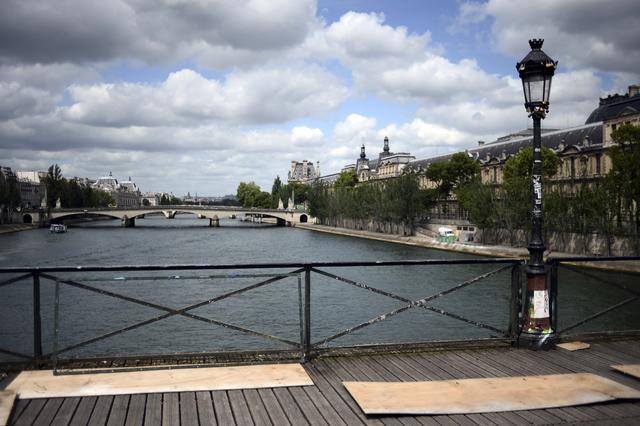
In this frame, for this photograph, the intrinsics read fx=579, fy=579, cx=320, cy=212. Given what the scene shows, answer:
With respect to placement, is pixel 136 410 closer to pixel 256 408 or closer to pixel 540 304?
pixel 256 408

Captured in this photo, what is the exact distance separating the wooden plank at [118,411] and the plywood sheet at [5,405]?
0.86 m

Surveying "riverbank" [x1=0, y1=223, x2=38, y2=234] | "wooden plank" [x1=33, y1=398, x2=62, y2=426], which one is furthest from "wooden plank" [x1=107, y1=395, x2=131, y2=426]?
"riverbank" [x1=0, y1=223, x2=38, y2=234]

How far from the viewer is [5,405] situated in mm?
5359

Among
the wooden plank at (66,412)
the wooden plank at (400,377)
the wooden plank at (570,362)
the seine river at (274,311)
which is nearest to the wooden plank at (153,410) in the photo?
the wooden plank at (66,412)

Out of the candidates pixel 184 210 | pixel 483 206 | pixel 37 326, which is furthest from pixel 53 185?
pixel 37 326

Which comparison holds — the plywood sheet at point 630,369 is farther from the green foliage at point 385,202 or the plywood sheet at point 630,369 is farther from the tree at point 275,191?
the tree at point 275,191

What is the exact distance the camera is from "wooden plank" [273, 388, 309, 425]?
5289 mm

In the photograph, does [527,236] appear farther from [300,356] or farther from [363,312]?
[300,356]

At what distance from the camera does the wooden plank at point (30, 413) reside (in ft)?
16.9

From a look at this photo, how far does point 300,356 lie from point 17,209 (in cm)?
11783

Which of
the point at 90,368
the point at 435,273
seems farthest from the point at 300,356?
the point at 435,273

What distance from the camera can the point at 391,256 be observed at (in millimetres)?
51875

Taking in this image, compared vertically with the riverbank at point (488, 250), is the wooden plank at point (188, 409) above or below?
above

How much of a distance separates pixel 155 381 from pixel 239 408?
1.20 m
